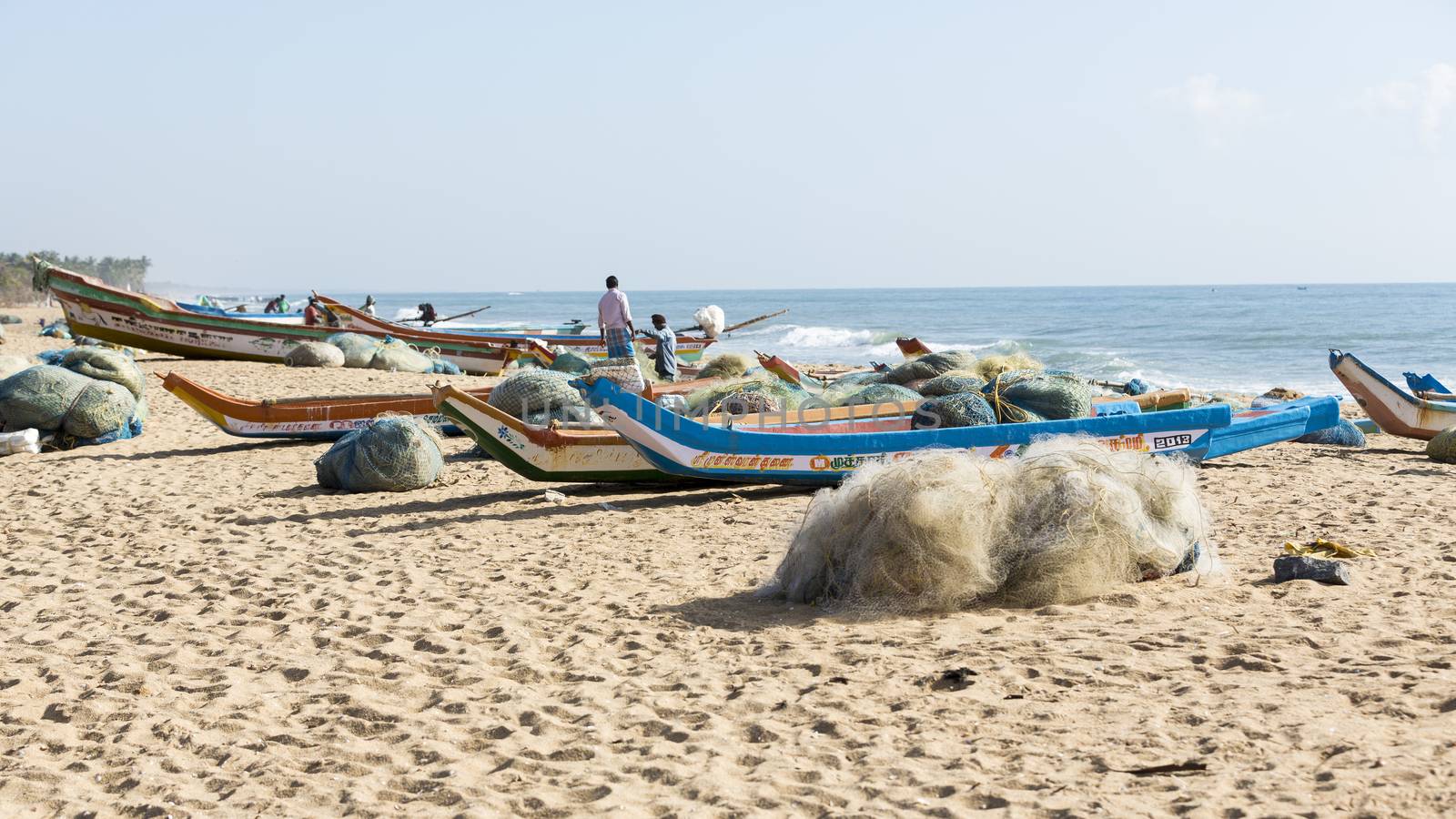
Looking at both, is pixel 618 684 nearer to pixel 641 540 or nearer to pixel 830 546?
pixel 830 546

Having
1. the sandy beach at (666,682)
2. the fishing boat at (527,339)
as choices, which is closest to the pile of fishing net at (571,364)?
the fishing boat at (527,339)

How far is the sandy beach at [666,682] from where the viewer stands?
144 inches

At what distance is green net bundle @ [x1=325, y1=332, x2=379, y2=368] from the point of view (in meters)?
21.1

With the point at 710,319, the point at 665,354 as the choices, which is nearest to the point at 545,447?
the point at 665,354

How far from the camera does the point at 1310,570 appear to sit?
19.1ft

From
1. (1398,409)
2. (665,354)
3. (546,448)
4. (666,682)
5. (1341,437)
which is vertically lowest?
(666,682)

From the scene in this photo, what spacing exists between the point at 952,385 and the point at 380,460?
203 inches

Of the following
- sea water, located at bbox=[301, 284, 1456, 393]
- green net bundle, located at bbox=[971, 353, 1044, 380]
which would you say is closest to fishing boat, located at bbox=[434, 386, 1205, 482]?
green net bundle, located at bbox=[971, 353, 1044, 380]

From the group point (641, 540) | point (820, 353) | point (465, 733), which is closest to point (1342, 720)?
point (465, 733)

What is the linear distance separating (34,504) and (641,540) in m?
4.90

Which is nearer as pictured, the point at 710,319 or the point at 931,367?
the point at 931,367

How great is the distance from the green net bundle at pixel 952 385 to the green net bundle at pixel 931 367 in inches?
74.3

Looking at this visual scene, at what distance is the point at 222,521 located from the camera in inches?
325

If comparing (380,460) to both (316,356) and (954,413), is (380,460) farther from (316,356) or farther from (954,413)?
(316,356)
